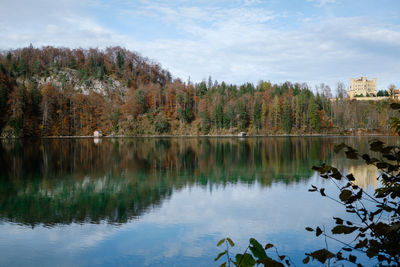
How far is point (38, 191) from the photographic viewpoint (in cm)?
1633

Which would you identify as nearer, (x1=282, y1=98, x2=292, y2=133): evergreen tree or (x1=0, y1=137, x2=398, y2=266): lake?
(x1=0, y1=137, x2=398, y2=266): lake

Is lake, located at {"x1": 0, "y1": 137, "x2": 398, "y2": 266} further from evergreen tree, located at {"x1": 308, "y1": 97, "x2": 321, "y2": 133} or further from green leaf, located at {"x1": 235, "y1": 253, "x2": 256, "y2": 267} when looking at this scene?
evergreen tree, located at {"x1": 308, "y1": 97, "x2": 321, "y2": 133}

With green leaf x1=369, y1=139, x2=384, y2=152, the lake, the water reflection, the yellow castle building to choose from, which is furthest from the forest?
green leaf x1=369, y1=139, x2=384, y2=152

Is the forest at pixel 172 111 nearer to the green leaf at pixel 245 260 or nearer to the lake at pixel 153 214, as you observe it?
the lake at pixel 153 214

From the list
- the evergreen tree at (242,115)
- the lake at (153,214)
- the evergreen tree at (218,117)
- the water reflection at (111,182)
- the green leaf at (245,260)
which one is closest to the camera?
the green leaf at (245,260)

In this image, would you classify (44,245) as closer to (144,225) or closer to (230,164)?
(144,225)

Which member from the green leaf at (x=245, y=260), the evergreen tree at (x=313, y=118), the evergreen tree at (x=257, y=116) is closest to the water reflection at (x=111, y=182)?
the green leaf at (x=245, y=260)

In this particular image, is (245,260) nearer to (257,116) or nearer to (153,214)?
(153,214)

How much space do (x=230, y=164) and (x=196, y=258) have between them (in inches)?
704

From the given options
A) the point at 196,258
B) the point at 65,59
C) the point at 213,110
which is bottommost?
the point at 196,258

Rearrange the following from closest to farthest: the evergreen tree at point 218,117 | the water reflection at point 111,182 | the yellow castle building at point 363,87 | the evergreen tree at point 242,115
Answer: the water reflection at point 111,182 < the evergreen tree at point 218,117 < the evergreen tree at point 242,115 < the yellow castle building at point 363,87

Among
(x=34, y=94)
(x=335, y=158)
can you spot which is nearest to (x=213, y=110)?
(x=34, y=94)

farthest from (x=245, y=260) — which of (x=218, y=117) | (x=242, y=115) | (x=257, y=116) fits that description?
(x=242, y=115)

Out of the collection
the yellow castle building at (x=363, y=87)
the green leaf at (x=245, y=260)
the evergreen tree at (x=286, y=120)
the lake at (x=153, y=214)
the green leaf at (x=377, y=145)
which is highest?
the yellow castle building at (x=363, y=87)
